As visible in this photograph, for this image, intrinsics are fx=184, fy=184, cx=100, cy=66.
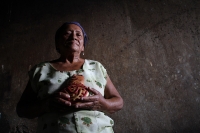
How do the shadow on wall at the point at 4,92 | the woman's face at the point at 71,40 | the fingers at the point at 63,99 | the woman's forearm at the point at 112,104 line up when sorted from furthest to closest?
the shadow on wall at the point at 4,92 → the woman's face at the point at 71,40 → the woman's forearm at the point at 112,104 → the fingers at the point at 63,99

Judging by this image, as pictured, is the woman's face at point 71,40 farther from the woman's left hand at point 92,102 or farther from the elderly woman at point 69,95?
the woman's left hand at point 92,102

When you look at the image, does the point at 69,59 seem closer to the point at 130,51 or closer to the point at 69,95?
the point at 69,95

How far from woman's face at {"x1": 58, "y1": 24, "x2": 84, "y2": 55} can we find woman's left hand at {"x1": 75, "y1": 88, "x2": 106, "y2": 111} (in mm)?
421

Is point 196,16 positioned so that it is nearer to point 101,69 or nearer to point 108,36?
point 108,36

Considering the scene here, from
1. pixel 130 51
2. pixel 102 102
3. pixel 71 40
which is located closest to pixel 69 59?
pixel 71 40

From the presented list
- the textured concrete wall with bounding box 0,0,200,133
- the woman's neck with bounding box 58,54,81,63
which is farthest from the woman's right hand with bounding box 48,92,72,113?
the textured concrete wall with bounding box 0,0,200,133

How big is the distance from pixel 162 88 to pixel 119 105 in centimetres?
72

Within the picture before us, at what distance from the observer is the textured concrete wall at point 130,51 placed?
1.59m

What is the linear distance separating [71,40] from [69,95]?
0.49 m

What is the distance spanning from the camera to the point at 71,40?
125 cm

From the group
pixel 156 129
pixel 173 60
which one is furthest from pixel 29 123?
pixel 173 60

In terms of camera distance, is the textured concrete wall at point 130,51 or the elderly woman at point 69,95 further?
the textured concrete wall at point 130,51

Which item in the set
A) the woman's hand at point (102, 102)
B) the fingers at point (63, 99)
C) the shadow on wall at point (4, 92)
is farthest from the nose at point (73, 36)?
the shadow on wall at point (4, 92)

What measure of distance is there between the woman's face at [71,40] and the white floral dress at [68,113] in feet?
0.46
